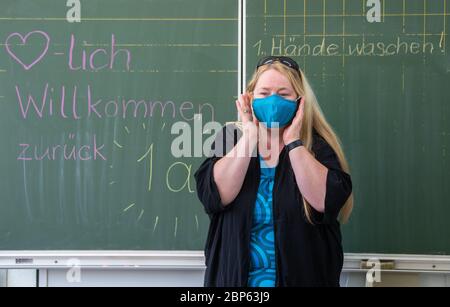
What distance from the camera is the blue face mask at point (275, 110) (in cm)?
217

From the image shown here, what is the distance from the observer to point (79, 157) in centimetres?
281

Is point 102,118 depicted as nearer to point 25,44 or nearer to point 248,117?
point 25,44

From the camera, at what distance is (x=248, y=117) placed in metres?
2.27

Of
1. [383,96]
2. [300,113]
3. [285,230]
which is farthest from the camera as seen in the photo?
[383,96]

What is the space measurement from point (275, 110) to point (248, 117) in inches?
5.9

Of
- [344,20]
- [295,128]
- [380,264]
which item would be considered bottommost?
[380,264]

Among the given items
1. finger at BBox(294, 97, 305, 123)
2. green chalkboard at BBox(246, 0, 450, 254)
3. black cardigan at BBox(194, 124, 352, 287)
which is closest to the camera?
black cardigan at BBox(194, 124, 352, 287)

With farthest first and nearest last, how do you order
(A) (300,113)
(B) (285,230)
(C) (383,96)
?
1. (C) (383,96)
2. (A) (300,113)
3. (B) (285,230)

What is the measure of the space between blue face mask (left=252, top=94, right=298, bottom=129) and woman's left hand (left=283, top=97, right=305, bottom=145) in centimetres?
2

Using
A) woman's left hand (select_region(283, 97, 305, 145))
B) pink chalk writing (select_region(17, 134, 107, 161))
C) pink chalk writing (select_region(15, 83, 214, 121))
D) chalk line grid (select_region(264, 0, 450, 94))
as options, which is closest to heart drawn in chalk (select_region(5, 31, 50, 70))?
pink chalk writing (select_region(15, 83, 214, 121))

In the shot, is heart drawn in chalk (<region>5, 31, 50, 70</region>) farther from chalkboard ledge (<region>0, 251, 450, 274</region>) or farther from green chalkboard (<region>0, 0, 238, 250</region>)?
chalkboard ledge (<region>0, 251, 450, 274</region>)

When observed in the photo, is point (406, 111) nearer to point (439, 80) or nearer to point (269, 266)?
point (439, 80)

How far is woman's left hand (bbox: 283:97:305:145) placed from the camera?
2166 millimetres

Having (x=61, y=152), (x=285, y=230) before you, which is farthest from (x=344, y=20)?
(x=61, y=152)
